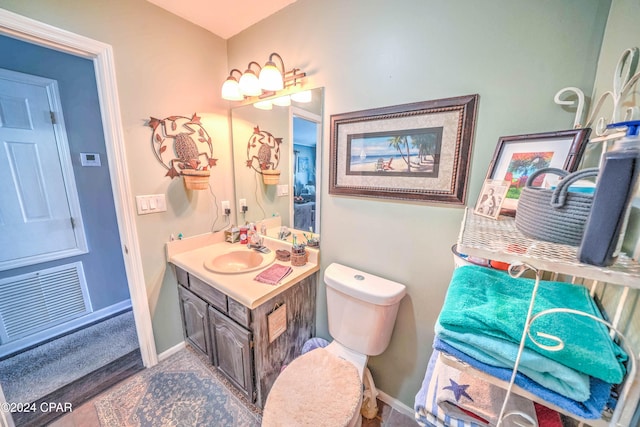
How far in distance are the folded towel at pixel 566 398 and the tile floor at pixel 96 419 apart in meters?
1.19

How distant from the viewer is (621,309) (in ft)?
1.43

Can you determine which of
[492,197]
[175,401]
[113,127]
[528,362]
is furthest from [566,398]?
[113,127]

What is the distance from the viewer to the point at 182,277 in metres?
1.60

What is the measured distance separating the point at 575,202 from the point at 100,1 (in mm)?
2096

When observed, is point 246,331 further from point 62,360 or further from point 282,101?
point 62,360

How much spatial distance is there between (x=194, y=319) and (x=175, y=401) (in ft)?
1.50

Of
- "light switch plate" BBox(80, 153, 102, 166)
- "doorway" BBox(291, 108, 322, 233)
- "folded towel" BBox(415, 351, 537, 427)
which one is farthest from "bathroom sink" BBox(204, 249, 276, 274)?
"light switch plate" BBox(80, 153, 102, 166)

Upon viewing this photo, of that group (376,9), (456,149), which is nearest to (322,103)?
(376,9)

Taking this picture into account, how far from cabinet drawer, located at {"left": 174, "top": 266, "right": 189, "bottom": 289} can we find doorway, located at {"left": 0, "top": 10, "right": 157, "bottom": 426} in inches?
8.1

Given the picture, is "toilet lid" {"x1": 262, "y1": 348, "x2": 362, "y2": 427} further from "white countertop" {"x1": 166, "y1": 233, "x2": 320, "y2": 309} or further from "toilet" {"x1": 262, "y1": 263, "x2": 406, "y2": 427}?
"white countertop" {"x1": 166, "y1": 233, "x2": 320, "y2": 309}

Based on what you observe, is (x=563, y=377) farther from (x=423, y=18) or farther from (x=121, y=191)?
(x=121, y=191)

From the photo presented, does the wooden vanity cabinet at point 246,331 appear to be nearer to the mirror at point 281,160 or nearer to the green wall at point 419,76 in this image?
the green wall at point 419,76

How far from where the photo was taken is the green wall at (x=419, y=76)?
0.78 m

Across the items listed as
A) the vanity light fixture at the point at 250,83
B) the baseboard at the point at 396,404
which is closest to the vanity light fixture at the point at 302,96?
the vanity light fixture at the point at 250,83
